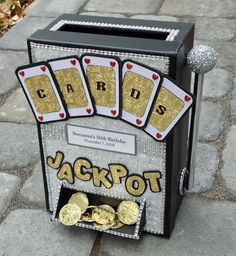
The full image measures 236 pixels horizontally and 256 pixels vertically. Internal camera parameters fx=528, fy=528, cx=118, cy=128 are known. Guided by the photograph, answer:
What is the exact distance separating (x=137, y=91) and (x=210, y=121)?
2.96 feet

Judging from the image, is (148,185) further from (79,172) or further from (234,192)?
(234,192)

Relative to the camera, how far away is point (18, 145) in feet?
6.84

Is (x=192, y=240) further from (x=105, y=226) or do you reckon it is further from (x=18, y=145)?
(x=18, y=145)

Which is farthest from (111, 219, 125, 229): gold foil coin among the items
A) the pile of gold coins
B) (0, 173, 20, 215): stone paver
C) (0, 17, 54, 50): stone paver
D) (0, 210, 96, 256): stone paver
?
(0, 17, 54, 50): stone paver

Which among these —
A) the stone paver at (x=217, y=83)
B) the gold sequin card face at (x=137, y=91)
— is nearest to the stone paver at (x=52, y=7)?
the stone paver at (x=217, y=83)

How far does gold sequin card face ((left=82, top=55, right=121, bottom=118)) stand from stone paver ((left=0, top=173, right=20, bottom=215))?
0.58m

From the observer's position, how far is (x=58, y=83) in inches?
56.0

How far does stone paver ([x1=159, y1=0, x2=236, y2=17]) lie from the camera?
317 centimetres

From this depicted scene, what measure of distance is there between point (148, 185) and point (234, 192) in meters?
0.43

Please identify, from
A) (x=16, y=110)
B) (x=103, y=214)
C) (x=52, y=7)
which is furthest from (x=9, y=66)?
(x=103, y=214)

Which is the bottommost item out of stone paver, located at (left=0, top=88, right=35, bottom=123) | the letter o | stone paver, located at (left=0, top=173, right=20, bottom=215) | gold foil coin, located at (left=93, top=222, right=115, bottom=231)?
stone paver, located at (left=0, top=88, right=35, bottom=123)

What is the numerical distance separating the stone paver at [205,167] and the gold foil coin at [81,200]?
1.36ft

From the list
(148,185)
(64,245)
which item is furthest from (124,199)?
(64,245)

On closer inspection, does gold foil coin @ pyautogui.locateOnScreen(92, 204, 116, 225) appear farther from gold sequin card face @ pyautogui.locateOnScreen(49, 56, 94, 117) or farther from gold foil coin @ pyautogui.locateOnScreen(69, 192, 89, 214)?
gold sequin card face @ pyautogui.locateOnScreen(49, 56, 94, 117)
